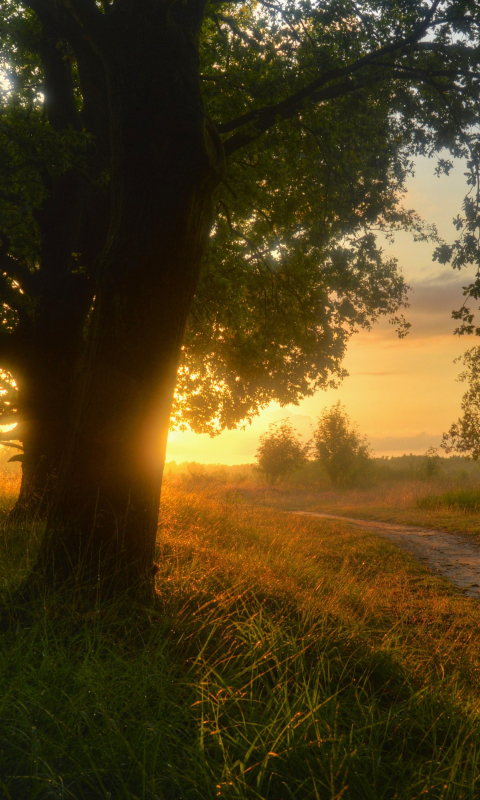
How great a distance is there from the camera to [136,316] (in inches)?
189

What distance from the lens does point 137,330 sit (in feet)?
15.7

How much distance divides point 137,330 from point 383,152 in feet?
26.2

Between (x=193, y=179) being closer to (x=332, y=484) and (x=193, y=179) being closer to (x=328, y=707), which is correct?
(x=328, y=707)

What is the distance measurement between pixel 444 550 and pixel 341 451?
23512 millimetres

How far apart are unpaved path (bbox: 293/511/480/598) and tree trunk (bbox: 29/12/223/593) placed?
5.04 meters

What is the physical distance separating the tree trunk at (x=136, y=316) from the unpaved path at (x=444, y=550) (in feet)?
16.5

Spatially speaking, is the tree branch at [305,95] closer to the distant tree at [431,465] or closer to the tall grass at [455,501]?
the tall grass at [455,501]

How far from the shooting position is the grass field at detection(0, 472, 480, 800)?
2252 millimetres

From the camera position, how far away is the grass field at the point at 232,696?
225cm

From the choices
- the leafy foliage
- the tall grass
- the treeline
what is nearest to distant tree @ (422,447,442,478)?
the treeline

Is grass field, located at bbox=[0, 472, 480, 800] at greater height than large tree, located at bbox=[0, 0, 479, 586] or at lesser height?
lesser

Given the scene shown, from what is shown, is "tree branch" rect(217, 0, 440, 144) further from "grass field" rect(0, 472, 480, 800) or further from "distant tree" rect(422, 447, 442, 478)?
"distant tree" rect(422, 447, 442, 478)

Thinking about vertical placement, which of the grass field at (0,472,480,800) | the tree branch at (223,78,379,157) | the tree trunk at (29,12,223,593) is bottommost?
the grass field at (0,472,480,800)

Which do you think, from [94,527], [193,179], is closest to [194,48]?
[193,179]
